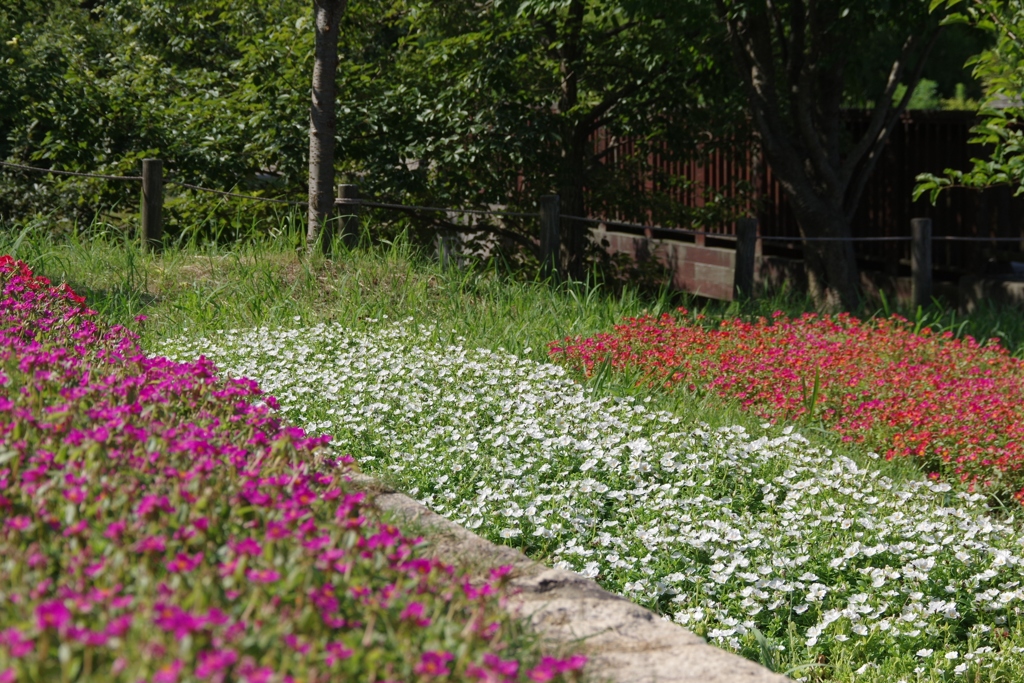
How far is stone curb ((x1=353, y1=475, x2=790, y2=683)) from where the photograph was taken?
296cm

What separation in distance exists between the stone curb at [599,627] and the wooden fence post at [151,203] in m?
6.82

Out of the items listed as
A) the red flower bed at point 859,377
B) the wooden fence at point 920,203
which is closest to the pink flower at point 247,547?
the red flower bed at point 859,377

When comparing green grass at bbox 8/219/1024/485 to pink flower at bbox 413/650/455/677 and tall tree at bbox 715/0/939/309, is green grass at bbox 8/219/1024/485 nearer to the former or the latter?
tall tree at bbox 715/0/939/309

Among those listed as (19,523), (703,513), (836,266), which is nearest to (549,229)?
(836,266)

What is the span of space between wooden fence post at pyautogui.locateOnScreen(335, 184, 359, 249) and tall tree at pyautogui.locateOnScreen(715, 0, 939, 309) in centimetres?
350

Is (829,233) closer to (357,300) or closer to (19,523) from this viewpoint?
(357,300)

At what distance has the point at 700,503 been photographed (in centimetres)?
504

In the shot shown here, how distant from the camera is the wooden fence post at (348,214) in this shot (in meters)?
9.68

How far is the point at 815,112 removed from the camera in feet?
37.9

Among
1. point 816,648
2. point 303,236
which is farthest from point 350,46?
point 816,648

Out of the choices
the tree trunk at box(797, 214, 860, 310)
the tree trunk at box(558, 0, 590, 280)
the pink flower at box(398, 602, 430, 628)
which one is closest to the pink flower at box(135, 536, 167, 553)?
the pink flower at box(398, 602, 430, 628)

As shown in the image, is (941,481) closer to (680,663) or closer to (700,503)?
(700,503)

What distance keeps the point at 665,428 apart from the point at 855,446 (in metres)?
1.13

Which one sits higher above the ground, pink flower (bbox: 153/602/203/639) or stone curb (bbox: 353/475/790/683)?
pink flower (bbox: 153/602/203/639)
